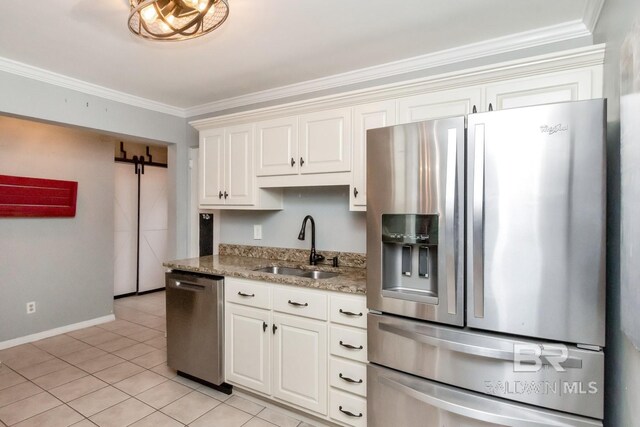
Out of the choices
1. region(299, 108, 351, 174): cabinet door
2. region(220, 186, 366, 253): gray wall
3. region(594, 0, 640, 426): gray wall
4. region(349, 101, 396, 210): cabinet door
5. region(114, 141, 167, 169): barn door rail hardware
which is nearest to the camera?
region(594, 0, 640, 426): gray wall

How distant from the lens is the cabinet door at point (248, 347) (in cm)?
233

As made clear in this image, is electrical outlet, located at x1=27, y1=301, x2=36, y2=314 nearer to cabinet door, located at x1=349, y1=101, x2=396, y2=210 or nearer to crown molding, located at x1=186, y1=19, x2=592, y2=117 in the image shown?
crown molding, located at x1=186, y1=19, x2=592, y2=117

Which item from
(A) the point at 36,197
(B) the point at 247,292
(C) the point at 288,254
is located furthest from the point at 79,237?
(B) the point at 247,292

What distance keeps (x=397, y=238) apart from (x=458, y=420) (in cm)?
82

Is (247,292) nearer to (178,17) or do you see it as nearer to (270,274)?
(270,274)

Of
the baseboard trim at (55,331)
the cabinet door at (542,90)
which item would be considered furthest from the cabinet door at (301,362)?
the baseboard trim at (55,331)

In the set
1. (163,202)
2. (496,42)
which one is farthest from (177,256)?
(496,42)

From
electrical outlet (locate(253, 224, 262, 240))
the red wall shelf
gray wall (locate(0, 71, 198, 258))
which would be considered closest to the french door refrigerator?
electrical outlet (locate(253, 224, 262, 240))

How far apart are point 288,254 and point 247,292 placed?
70 cm

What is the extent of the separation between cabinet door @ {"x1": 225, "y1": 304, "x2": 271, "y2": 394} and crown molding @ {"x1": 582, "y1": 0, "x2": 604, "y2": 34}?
8.15 ft

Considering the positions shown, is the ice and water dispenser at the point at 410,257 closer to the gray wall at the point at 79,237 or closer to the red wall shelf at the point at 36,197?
the gray wall at the point at 79,237

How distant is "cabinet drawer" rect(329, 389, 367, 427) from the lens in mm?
1954

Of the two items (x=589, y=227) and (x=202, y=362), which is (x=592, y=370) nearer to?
(x=589, y=227)

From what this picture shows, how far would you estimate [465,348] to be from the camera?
1.49 m
